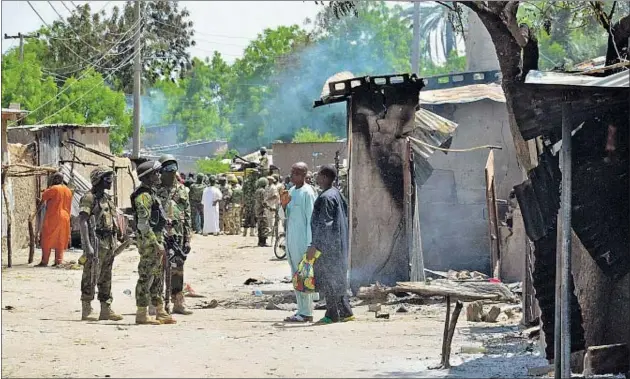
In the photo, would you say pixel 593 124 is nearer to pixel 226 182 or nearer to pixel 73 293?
pixel 73 293

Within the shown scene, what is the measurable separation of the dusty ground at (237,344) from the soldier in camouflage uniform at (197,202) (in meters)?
16.2

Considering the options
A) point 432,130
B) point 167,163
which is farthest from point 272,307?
point 432,130

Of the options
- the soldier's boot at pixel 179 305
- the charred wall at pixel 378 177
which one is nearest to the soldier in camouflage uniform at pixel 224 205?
the charred wall at pixel 378 177

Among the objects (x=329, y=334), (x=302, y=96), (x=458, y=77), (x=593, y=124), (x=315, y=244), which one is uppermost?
(x=302, y=96)

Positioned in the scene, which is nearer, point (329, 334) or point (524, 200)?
point (524, 200)

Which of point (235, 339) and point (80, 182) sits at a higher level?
point (80, 182)

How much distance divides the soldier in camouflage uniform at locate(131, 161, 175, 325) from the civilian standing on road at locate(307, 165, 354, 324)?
1621mm

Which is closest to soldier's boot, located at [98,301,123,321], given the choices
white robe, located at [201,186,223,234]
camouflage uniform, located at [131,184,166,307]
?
camouflage uniform, located at [131,184,166,307]

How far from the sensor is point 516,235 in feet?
54.2

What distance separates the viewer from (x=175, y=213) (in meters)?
13.0

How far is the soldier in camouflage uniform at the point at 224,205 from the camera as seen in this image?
3412cm

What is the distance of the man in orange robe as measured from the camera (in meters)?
19.5

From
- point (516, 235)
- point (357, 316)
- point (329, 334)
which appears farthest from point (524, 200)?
point (516, 235)

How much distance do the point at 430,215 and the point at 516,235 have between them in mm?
2061
